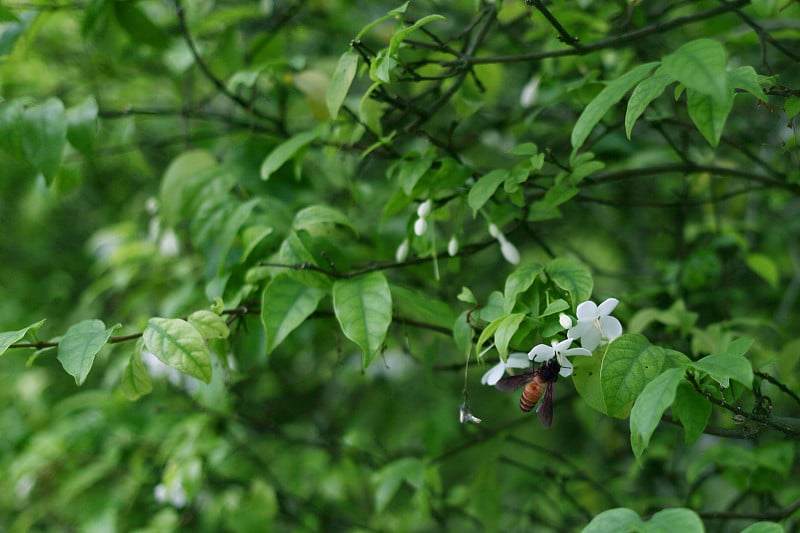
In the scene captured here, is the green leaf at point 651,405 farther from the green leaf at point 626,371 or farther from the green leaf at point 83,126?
the green leaf at point 83,126

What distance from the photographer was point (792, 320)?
2789 mm

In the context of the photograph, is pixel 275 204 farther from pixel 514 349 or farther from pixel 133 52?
pixel 133 52

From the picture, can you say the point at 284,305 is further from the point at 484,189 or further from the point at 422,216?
the point at 484,189

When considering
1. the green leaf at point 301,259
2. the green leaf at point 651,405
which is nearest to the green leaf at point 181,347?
the green leaf at point 301,259

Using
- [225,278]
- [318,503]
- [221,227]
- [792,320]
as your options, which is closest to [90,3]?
[221,227]

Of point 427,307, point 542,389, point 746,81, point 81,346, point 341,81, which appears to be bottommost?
point 427,307

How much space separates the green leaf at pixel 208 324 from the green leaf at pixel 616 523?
75cm

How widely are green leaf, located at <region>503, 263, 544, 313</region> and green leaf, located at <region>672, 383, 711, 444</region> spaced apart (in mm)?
301

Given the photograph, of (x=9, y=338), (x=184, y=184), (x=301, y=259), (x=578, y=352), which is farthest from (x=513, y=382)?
(x=184, y=184)

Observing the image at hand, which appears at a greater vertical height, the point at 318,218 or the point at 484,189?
the point at 484,189

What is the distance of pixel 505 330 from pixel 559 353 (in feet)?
0.36

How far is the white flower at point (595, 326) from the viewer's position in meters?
1.17

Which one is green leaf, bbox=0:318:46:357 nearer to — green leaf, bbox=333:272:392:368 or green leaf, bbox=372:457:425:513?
green leaf, bbox=333:272:392:368

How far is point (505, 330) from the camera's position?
117 cm
